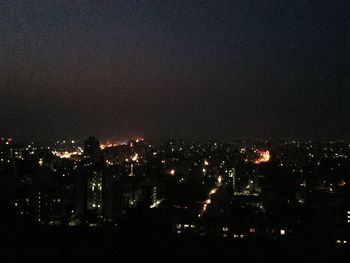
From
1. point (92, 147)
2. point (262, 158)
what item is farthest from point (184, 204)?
point (262, 158)

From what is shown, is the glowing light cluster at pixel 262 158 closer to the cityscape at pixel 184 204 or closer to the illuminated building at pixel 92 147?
Result: the cityscape at pixel 184 204

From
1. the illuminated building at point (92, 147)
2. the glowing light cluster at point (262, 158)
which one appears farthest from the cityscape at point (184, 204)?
the glowing light cluster at point (262, 158)

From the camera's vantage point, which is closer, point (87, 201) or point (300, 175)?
point (87, 201)

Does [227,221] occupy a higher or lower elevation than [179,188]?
lower

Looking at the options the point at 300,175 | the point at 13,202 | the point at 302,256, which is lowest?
the point at 302,256

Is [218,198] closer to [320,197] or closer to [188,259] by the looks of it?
[320,197]

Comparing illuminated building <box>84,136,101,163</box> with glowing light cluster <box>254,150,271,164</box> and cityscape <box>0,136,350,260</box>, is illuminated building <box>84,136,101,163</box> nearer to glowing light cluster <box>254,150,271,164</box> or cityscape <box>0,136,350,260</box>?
cityscape <box>0,136,350,260</box>

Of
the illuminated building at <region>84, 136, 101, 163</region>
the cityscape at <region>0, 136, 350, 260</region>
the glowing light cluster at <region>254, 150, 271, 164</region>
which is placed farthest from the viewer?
the glowing light cluster at <region>254, 150, 271, 164</region>

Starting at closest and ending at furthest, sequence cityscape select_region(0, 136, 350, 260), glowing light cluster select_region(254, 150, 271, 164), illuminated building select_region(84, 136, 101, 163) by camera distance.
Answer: cityscape select_region(0, 136, 350, 260) → illuminated building select_region(84, 136, 101, 163) → glowing light cluster select_region(254, 150, 271, 164)

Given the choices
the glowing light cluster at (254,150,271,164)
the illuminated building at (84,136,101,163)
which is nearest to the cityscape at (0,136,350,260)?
the illuminated building at (84,136,101,163)

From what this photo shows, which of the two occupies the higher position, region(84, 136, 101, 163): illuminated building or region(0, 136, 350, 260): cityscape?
region(84, 136, 101, 163): illuminated building

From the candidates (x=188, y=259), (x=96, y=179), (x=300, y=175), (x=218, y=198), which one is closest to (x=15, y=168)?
(x=96, y=179)
